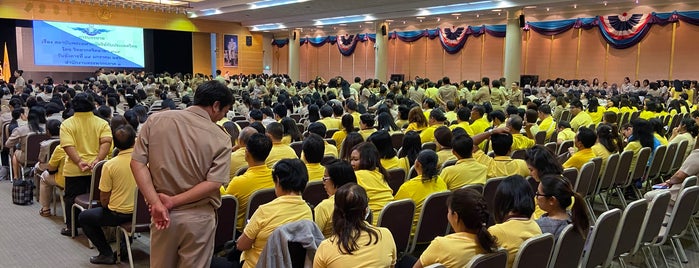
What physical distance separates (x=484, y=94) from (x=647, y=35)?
10.0 m

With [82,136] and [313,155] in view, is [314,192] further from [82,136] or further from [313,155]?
[82,136]

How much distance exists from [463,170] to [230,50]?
83.9ft

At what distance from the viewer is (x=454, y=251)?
2.26m

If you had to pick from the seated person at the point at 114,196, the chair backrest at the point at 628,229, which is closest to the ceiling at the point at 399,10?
the chair backrest at the point at 628,229

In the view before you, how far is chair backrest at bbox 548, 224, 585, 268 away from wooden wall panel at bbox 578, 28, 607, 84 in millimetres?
19744

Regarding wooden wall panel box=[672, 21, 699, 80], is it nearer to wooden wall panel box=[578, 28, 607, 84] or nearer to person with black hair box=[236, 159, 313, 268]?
wooden wall panel box=[578, 28, 607, 84]

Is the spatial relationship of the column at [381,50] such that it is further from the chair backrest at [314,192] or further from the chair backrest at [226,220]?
the chair backrest at [226,220]

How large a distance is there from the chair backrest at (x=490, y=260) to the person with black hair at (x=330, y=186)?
3.10 feet

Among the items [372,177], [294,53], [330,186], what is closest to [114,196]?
[330,186]

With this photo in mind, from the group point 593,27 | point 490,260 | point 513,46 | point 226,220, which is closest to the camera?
point 490,260

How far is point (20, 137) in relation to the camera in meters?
6.46

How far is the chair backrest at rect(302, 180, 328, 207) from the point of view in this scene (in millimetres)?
3844

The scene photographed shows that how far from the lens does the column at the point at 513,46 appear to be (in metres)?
17.4

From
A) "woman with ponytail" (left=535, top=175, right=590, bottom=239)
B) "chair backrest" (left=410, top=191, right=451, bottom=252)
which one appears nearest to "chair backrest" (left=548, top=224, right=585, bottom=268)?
"woman with ponytail" (left=535, top=175, right=590, bottom=239)
